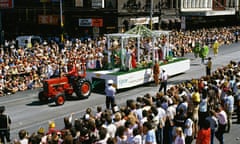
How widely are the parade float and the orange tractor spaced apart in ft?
4.88

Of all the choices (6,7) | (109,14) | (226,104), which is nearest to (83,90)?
(226,104)

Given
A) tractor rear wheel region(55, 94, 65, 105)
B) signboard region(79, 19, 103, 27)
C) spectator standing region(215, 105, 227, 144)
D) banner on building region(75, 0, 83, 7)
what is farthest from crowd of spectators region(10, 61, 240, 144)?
banner on building region(75, 0, 83, 7)

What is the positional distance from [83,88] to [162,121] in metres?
8.26

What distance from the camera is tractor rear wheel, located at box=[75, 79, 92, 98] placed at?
1972cm

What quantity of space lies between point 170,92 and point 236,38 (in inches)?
1234

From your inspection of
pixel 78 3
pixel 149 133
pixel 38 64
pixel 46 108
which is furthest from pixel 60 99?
pixel 78 3

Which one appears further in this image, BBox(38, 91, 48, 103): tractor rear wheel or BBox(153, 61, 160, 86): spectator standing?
BBox(153, 61, 160, 86): spectator standing

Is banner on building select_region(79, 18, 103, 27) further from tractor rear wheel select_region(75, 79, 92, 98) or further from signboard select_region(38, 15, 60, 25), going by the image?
tractor rear wheel select_region(75, 79, 92, 98)

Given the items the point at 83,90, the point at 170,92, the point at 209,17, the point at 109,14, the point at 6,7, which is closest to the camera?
the point at 170,92

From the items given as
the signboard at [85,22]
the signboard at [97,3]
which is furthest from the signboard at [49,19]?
the signboard at [97,3]

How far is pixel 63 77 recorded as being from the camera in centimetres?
1950

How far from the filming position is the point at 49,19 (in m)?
44.7

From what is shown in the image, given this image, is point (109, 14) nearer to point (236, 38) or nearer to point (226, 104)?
point (236, 38)

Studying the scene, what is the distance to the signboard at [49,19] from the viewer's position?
4416 centimetres
